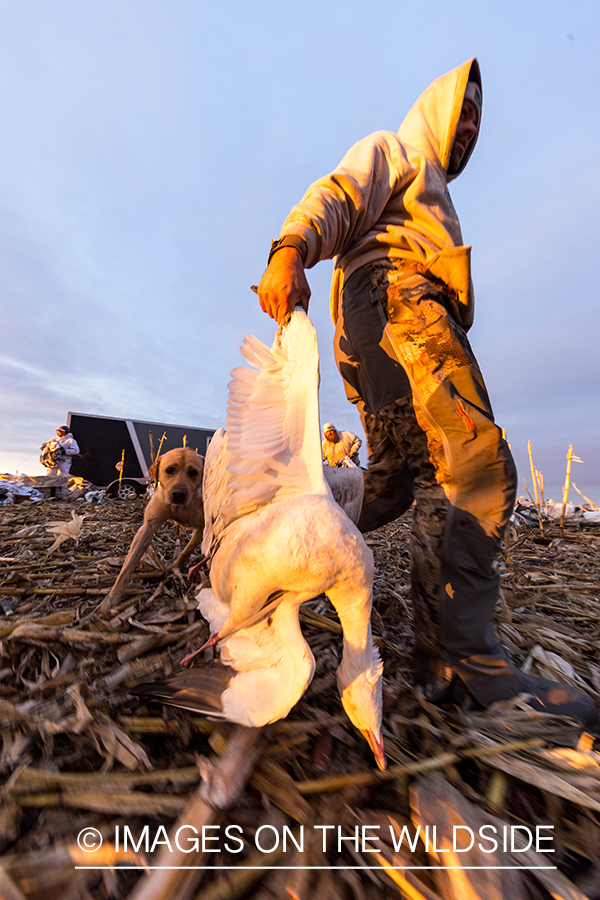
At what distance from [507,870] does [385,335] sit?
186 cm

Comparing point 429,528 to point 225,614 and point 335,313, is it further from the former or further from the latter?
point 335,313

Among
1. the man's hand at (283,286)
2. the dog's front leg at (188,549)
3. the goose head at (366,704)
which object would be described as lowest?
the goose head at (366,704)

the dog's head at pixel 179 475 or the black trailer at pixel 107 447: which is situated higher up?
the black trailer at pixel 107 447

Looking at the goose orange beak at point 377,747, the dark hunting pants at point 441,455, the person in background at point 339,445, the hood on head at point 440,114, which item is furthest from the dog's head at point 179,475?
the person in background at point 339,445

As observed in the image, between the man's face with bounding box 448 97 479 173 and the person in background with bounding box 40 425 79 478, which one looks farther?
the person in background with bounding box 40 425 79 478

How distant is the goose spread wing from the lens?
53.6 inches

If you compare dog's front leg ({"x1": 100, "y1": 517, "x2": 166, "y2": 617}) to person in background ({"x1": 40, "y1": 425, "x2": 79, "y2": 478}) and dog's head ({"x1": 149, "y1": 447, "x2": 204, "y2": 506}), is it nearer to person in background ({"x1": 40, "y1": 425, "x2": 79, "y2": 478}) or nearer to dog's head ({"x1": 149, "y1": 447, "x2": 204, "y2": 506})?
dog's head ({"x1": 149, "y1": 447, "x2": 204, "y2": 506})

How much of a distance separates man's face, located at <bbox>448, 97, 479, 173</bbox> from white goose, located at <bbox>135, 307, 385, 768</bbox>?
159 centimetres

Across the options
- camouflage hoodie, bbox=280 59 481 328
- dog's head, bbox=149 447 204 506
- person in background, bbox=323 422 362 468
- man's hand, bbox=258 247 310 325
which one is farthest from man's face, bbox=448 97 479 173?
person in background, bbox=323 422 362 468

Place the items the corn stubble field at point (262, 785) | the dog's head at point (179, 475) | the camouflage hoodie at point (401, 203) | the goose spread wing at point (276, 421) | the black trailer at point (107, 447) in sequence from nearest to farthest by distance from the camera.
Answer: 1. the corn stubble field at point (262, 785)
2. the goose spread wing at point (276, 421)
3. the camouflage hoodie at point (401, 203)
4. the dog's head at point (179, 475)
5. the black trailer at point (107, 447)

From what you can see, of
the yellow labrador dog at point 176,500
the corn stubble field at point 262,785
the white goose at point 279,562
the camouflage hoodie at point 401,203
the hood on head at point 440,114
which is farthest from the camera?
the yellow labrador dog at point 176,500

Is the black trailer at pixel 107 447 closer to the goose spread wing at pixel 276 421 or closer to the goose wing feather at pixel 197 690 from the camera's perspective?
the goose spread wing at pixel 276 421

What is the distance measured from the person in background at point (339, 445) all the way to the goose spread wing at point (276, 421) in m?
7.68

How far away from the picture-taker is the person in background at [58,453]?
1059 centimetres
